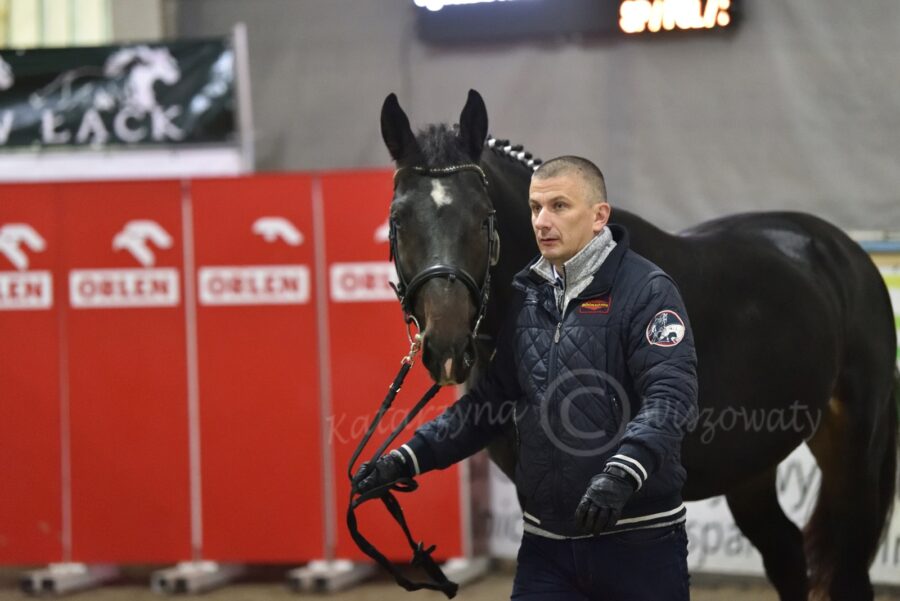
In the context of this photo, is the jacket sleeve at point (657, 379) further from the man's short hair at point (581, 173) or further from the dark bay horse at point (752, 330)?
the dark bay horse at point (752, 330)

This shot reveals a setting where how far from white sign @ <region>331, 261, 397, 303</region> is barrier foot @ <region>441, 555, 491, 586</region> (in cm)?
142

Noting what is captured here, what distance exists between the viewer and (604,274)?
2553 millimetres

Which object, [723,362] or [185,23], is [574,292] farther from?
[185,23]

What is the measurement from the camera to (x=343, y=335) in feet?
19.4

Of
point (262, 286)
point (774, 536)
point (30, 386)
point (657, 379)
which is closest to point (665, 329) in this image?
point (657, 379)

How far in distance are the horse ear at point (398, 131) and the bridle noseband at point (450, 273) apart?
0.18ft

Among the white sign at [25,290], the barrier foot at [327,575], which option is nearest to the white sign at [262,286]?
the white sign at [25,290]

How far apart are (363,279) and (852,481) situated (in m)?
2.72

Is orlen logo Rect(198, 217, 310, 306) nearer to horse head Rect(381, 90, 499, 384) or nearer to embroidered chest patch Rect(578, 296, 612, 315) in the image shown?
horse head Rect(381, 90, 499, 384)

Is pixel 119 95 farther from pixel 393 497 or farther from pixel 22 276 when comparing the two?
pixel 393 497

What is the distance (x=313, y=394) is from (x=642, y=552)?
3.59m

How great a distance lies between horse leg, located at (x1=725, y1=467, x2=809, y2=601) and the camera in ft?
14.1

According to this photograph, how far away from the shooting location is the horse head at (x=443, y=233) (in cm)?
256

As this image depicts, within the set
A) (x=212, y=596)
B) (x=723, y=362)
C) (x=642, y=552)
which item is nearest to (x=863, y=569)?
(x=723, y=362)
